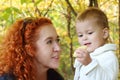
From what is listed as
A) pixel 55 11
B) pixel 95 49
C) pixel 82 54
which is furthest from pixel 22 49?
pixel 55 11

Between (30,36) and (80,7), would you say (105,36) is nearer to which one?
(30,36)

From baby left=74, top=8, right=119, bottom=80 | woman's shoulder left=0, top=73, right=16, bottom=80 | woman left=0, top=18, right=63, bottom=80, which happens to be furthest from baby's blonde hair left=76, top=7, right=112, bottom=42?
woman's shoulder left=0, top=73, right=16, bottom=80

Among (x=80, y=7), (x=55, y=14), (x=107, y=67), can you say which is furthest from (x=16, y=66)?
(x=55, y=14)

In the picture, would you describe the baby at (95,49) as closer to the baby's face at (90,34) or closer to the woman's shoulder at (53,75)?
the baby's face at (90,34)

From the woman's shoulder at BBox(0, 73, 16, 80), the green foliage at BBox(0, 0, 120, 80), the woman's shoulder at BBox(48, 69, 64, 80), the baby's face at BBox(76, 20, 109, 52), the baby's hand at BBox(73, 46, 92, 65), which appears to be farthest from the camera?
the green foliage at BBox(0, 0, 120, 80)

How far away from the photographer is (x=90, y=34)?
3.00 meters

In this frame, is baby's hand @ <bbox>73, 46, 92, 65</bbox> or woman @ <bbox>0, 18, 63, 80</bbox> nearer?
baby's hand @ <bbox>73, 46, 92, 65</bbox>

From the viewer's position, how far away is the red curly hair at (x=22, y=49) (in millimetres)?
2863

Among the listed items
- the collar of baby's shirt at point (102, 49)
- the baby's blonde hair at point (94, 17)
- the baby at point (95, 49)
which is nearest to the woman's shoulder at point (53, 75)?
the baby at point (95, 49)

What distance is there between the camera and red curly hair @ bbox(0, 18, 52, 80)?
9.39 feet

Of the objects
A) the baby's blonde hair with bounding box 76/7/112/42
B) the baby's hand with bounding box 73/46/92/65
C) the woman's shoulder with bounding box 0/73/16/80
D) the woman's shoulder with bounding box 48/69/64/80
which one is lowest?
the woman's shoulder with bounding box 48/69/64/80

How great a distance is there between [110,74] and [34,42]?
0.66 metres

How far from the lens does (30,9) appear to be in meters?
4.61

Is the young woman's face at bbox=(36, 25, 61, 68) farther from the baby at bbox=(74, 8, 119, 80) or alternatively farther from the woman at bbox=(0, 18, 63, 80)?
the baby at bbox=(74, 8, 119, 80)
